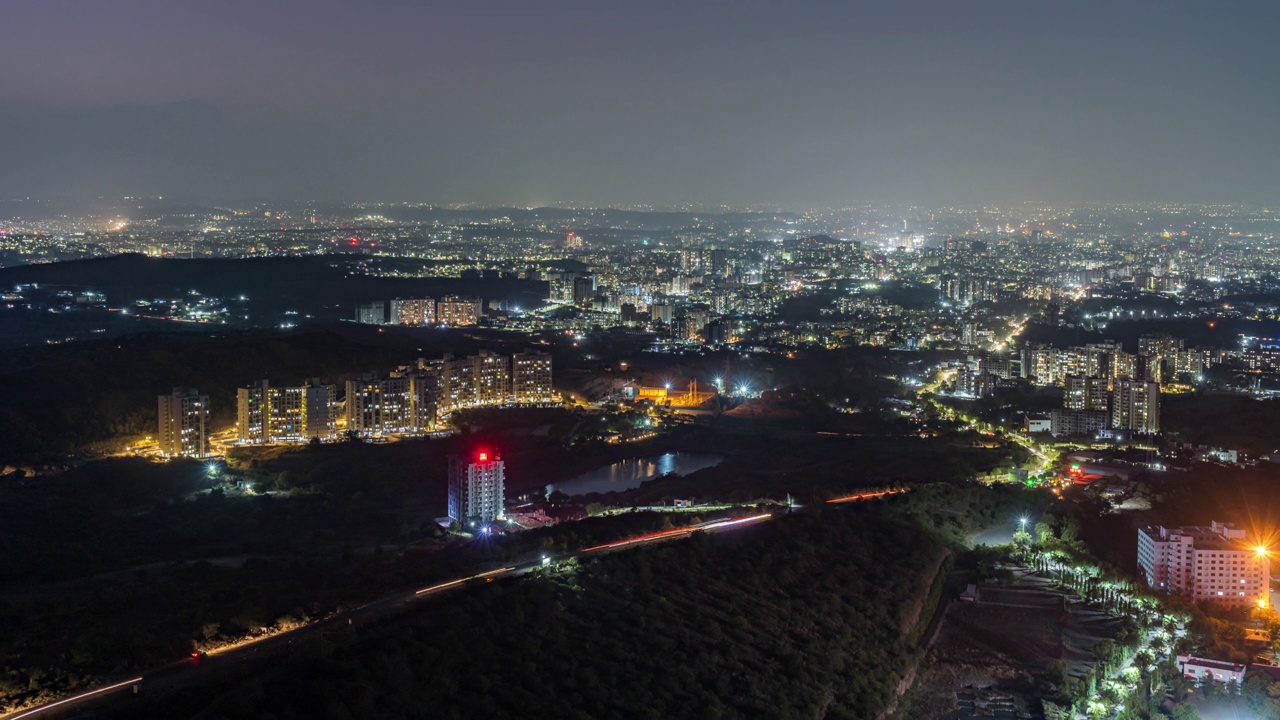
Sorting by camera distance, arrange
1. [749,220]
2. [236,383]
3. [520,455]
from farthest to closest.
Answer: [749,220] < [236,383] < [520,455]

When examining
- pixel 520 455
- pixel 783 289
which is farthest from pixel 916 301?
pixel 520 455

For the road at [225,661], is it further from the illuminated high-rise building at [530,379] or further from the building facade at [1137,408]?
the illuminated high-rise building at [530,379]

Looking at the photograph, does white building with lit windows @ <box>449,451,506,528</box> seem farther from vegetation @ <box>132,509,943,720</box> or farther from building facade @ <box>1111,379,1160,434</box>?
building facade @ <box>1111,379,1160,434</box>

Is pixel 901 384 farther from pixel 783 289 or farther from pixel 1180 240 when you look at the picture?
pixel 1180 240

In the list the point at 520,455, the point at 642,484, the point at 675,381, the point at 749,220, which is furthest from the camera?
the point at 749,220

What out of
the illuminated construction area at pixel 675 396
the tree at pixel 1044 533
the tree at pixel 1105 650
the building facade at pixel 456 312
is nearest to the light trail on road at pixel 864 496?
the tree at pixel 1044 533

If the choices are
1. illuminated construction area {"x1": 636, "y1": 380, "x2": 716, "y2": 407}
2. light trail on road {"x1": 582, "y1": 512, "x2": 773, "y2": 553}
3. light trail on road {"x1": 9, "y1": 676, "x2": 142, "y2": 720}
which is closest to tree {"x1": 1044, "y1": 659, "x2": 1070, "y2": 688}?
light trail on road {"x1": 582, "y1": 512, "x2": 773, "y2": 553}

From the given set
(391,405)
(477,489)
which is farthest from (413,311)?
(477,489)

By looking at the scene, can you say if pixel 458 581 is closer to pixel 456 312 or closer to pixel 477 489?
pixel 477 489
